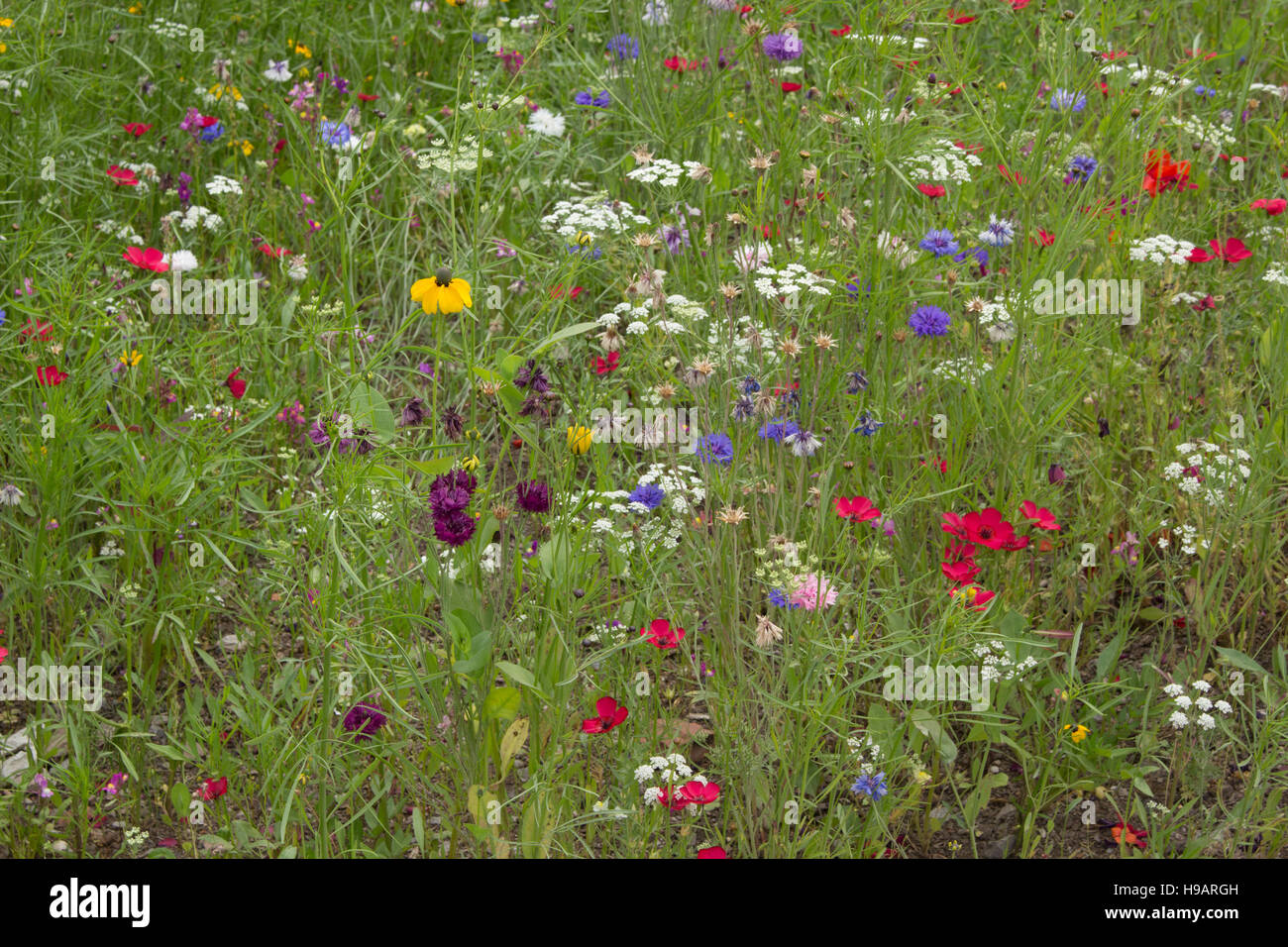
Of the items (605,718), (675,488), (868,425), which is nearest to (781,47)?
(868,425)

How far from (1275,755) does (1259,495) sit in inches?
24.3

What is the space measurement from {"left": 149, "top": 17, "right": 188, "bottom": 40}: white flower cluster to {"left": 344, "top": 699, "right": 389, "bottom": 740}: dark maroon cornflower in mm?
2715

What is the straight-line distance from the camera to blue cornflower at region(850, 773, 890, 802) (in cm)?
227

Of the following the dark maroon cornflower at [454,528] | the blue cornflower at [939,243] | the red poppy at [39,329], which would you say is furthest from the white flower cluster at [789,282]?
the red poppy at [39,329]

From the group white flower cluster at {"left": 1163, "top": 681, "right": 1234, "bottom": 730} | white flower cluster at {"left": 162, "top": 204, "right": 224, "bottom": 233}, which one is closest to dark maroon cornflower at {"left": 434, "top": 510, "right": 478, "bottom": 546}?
white flower cluster at {"left": 1163, "top": 681, "right": 1234, "bottom": 730}

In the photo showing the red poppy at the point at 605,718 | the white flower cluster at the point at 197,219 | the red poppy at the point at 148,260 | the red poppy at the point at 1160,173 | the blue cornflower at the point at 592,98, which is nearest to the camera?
the red poppy at the point at 605,718

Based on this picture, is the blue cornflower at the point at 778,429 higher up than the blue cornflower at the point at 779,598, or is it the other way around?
the blue cornflower at the point at 778,429

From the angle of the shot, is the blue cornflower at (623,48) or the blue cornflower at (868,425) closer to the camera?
the blue cornflower at (868,425)

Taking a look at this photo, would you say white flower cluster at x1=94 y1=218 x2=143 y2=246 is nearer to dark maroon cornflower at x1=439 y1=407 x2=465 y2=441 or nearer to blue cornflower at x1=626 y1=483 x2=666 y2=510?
dark maroon cornflower at x1=439 y1=407 x2=465 y2=441

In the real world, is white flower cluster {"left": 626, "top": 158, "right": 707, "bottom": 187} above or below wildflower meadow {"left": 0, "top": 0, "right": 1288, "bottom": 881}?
above

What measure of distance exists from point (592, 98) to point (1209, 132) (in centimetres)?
184

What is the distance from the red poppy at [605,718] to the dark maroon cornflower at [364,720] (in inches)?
15.4

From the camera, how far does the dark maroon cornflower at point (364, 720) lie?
227cm

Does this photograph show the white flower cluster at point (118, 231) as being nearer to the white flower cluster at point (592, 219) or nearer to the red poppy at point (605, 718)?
the white flower cluster at point (592, 219)
